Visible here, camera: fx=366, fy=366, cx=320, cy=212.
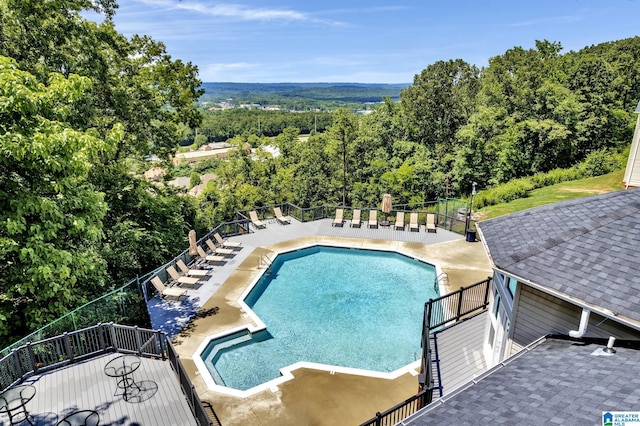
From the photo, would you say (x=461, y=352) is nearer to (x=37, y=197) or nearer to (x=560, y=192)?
(x=37, y=197)

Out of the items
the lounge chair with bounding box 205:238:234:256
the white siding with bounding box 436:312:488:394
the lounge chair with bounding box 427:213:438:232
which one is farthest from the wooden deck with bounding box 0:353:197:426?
the lounge chair with bounding box 427:213:438:232

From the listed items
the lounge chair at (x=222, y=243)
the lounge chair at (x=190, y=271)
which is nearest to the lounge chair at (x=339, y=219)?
the lounge chair at (x=222, y=243)

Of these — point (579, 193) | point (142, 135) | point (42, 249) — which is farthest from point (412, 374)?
point (579, 193)

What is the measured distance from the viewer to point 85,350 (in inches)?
349

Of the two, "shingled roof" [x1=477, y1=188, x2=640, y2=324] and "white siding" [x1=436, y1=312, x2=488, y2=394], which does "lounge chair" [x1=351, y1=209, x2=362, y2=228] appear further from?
"shingled roof" [x1=477, y1=188, x2=640, y2=324]

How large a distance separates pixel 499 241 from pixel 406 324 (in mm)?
5850

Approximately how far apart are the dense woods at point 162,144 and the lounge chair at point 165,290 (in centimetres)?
161

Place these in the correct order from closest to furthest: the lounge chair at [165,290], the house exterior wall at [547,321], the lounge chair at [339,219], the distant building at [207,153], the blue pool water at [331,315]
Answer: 1. the house exterior wall at [547,321]
2. the blue pool water at [331,315]
3. the lounge chair at [165,290]
4. the lounge chair at [339,219]
5. the distant building at [207,153]

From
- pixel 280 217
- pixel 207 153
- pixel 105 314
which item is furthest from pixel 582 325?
pixel 207 153

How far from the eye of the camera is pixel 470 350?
9.32m

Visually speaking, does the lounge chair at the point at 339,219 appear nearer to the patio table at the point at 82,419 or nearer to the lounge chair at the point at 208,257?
the lounge chair at the point at 208,257

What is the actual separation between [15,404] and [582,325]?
1013 cm

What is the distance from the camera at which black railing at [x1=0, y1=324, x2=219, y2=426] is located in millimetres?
7648

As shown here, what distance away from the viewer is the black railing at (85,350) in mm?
7648
